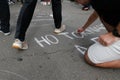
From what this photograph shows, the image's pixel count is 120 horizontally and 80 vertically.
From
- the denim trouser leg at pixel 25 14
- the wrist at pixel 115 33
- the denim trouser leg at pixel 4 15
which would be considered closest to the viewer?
the wrist at pixel 115 33

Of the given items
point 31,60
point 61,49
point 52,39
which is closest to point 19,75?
point 31,60

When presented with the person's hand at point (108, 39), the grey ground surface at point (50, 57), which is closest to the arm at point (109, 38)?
the person's hand at point (108, 39)

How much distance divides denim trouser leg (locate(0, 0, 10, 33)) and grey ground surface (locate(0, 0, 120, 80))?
12 cm

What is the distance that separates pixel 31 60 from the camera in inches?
98.0

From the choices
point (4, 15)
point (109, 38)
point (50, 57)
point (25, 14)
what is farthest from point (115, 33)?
point (4, 15)

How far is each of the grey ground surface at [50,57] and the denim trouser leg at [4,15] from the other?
0.12 m

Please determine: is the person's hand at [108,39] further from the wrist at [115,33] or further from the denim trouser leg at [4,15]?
the denim trouser leg at [4,15]

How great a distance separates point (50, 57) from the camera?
257 centimetres

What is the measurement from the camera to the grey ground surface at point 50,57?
7.34 feet

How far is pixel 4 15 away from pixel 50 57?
855mm

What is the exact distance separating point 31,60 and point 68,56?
41 cm

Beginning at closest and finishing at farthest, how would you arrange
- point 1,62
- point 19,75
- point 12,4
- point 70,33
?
point 19,75, point 1,62, point 70,33, point 12,4

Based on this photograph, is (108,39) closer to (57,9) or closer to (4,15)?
(57,9)

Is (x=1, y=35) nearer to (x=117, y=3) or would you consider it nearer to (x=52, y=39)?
(x=52, y=39)
